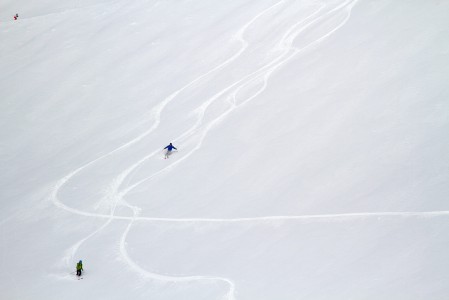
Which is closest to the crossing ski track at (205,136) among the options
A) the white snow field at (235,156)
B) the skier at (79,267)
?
the white snow field at (235,156)

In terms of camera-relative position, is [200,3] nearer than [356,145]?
No

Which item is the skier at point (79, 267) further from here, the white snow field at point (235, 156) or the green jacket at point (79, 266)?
the white snow field at point (235, 156)

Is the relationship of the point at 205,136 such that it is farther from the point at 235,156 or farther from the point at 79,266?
the point at 79,266

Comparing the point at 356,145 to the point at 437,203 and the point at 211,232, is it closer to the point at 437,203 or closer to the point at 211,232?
the point at 437,203

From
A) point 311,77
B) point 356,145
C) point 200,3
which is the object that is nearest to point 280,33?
point 311,77

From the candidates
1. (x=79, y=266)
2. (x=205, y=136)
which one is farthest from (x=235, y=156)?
(x=79, y=266)
